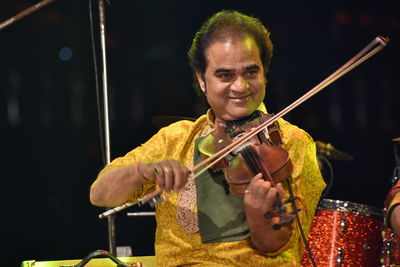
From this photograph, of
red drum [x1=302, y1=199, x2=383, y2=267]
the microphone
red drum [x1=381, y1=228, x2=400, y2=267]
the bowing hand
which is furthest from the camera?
the microphone

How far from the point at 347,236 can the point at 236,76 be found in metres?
1.26

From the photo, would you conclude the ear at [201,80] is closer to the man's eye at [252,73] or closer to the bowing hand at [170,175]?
the man's eye at [252,73]

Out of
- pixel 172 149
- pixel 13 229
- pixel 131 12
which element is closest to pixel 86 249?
pixel 13 229

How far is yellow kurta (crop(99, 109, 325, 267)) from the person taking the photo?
2150 mm

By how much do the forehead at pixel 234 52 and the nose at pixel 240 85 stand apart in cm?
5

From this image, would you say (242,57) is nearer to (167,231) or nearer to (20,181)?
(167,231)

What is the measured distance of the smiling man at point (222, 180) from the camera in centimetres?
214

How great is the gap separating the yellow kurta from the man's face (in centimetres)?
14

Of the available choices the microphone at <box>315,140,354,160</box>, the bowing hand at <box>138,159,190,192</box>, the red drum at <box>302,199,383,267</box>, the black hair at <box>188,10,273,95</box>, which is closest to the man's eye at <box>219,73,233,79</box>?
the black hair at <box>188,10,273,95</box>

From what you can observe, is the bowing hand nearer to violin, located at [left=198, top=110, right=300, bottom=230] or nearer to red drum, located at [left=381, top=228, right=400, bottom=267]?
violin, located at [left=198, top=110, right=300, bottom=230]

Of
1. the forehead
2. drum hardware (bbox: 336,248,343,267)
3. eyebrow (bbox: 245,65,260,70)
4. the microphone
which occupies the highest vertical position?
the forehead

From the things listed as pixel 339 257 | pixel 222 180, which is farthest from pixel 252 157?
pixel 339 257

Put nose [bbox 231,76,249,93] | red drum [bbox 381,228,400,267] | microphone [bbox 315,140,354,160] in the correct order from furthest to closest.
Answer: microphone [bbox 315,140,354,160] < red drum [bbox 381,228,400,267] < nose [bbox 231,76,249,93]

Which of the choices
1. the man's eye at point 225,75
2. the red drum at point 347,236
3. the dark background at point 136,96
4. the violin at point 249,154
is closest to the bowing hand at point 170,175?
the violin at point 249,154
